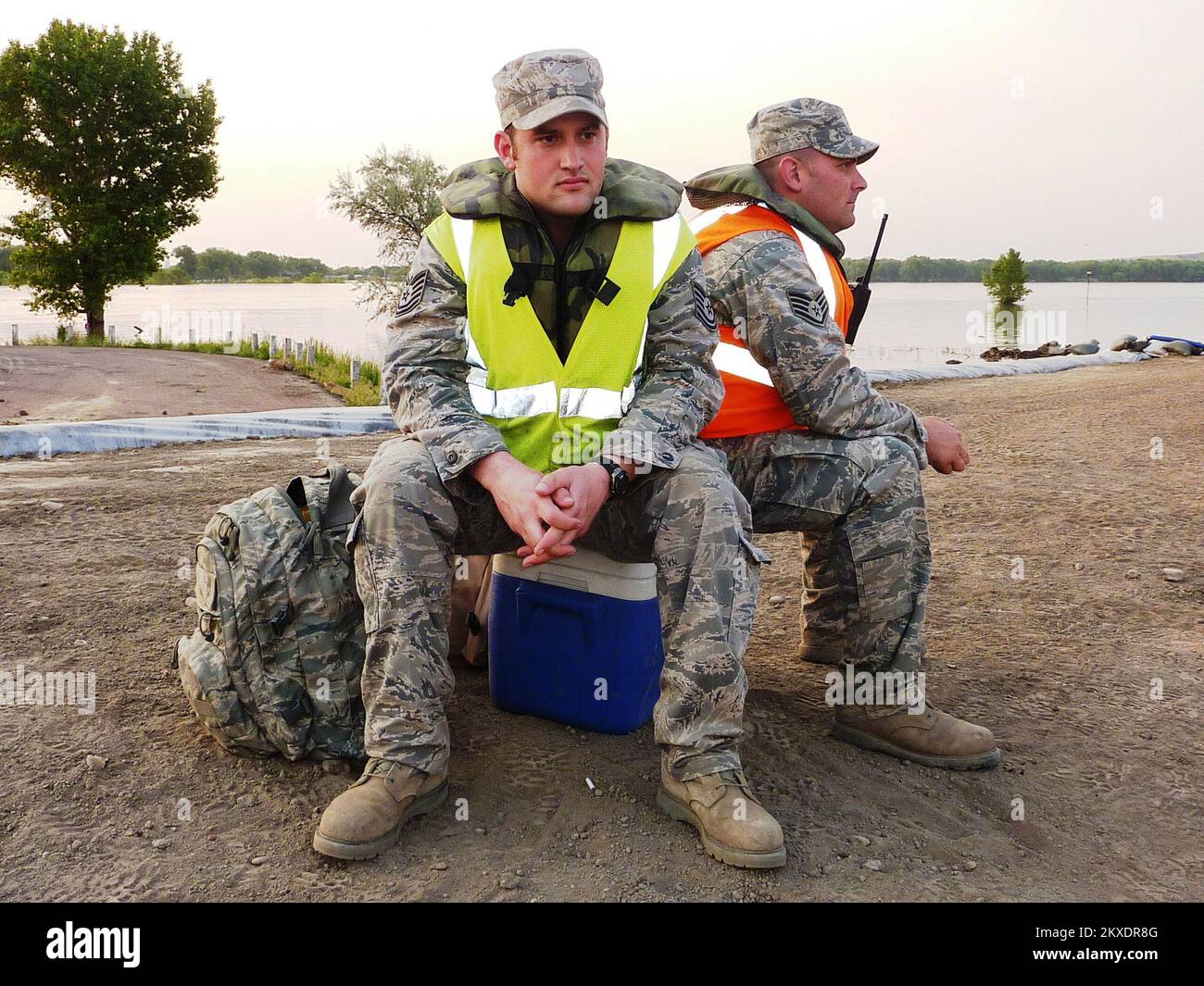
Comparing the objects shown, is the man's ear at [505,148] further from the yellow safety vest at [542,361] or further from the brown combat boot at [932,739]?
the brown combat boot at [932,739]

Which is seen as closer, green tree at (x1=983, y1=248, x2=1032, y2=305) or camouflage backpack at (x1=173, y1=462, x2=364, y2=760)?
camouflage backpack at (x1=173, y1=462, x2=364, y2=760)

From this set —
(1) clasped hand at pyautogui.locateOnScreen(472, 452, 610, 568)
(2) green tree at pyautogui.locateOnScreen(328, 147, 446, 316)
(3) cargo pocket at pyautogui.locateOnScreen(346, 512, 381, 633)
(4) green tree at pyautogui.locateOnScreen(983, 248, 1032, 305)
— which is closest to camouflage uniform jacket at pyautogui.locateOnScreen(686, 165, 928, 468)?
(1) clasped hand at pyautogui.locateOnScreen(472, 452, 610, 568)

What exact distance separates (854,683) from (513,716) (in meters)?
0.98

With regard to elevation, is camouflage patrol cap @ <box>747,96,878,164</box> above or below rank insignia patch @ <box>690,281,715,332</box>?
above

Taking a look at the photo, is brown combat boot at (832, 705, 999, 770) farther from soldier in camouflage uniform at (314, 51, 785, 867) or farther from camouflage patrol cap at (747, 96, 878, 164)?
camouflage patrol cap at (747, 96, 878, 164)

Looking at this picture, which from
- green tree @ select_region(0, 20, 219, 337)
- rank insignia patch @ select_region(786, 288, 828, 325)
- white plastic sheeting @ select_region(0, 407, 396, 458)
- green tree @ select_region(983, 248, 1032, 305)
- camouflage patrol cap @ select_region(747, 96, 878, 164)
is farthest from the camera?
green tree @ select_region(983, 248, 1032, 305)

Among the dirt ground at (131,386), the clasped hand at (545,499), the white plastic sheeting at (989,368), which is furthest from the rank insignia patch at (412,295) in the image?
the white plastic sheeting at (989,368)

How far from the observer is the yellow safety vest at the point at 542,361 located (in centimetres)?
282

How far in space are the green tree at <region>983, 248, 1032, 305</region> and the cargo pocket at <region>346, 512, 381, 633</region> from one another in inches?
2723

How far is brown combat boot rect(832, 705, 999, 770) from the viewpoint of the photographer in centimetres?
302

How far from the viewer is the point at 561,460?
281cm

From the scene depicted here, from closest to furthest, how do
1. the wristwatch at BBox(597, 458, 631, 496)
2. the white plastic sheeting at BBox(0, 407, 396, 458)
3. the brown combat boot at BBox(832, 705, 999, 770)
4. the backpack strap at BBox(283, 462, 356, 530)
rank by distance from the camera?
the wristwatch at BBox(597, 458, 631, 496) < the backpack strap at BBox(283, 462, 356, 530) < the brown combat boot at BBox(832, 705, 999, 770) < the white plastic sheeting at BBox(0, 407, 396, 458)
